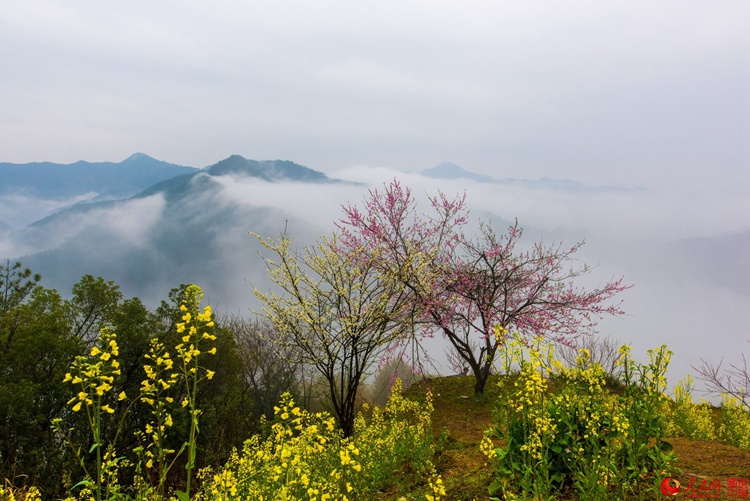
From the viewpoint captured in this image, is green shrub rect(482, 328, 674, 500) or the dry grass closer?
green shrub rect(482, 328, 674, 500)

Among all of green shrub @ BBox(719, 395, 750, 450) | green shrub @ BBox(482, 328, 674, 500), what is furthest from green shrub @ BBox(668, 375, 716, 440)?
green shrub @ BBox(482, 328, 674, 500)

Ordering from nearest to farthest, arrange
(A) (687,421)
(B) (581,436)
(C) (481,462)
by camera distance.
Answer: (B) (581,436), (C) (481,462), (A) (687,421)

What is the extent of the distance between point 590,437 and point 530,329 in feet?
32.1

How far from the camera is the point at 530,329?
14.6m

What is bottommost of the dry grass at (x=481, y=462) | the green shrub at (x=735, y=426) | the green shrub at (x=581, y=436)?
the green shrub at (x=735, y=426)

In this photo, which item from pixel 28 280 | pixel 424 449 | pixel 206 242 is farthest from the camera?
pixel 206 242

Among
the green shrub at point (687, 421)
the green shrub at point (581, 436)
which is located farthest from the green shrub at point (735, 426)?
the green shrub at point (581, 436)

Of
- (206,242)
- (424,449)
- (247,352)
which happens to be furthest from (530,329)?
(206,242)

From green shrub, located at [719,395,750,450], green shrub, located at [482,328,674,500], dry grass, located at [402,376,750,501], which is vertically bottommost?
green shrub, located at [719,395,750,450]

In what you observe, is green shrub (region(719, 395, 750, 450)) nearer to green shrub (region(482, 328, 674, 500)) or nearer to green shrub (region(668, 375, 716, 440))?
green shrub (region(668, 375, 716, 440))

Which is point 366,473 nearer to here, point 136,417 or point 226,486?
point 226,486

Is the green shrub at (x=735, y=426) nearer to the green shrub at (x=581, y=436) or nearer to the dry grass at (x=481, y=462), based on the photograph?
the dry grass at (x=481, y=462)

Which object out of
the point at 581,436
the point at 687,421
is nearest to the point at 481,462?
the point at 581,436

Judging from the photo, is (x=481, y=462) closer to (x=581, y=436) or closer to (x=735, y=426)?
(x=581, y=436)
